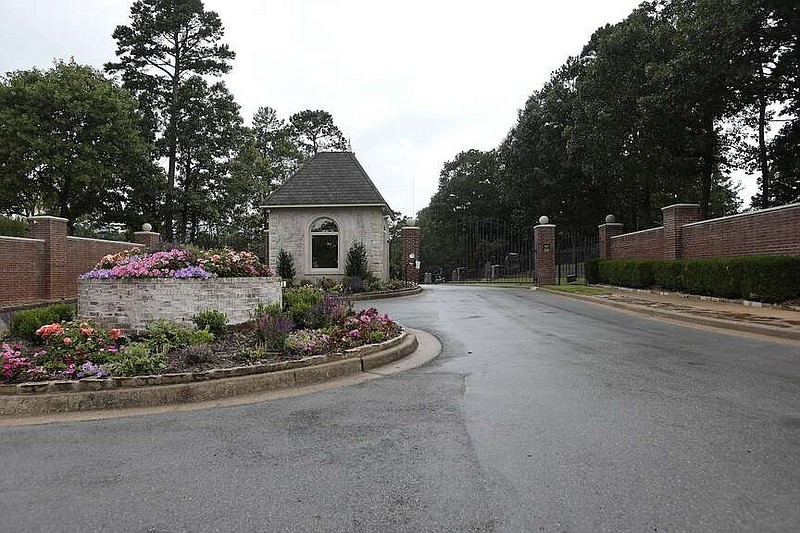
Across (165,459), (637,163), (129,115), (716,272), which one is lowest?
(165,459)

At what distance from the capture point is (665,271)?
17875 mm

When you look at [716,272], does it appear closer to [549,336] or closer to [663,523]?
[549,336]

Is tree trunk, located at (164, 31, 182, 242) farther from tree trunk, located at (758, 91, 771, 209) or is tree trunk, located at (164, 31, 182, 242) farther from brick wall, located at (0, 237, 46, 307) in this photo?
tree trunk, located at (758, 91, 771, 209)

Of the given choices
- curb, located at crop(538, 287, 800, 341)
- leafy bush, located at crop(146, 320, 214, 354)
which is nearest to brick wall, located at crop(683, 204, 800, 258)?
curb, located at crop(538, 287, 800, 341)

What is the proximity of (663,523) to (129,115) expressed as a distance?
120 feet

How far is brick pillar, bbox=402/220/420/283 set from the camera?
97.4 feet

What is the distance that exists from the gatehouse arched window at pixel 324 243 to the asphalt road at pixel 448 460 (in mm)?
18244

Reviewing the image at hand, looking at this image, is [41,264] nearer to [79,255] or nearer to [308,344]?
[79,255]

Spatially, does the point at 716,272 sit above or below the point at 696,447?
above

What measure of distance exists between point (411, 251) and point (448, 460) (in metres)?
26.3

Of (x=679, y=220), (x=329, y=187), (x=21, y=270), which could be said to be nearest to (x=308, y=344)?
(x=21, y=270)

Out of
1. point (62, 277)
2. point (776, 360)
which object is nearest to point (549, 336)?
point (776, 360)

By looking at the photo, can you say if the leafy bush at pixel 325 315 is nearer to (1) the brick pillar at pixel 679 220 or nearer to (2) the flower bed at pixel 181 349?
(2) the flower bed at pixel 181 349

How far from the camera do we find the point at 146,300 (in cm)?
864
